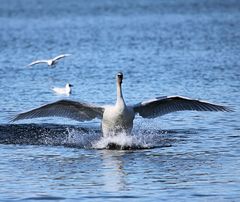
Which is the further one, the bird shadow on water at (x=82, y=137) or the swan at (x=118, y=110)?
the bird shadow on water at (x=82, y=137)

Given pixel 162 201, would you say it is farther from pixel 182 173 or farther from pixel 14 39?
pixel 14 39

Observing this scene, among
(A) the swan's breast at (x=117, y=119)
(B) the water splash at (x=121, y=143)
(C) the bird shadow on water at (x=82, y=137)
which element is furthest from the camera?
(C) the bird shadow on water at (x=82, y=137)

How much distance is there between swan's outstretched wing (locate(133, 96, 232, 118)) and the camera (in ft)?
62.8

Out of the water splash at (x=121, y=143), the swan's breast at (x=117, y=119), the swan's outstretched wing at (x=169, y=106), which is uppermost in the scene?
the swan's outstretched wing at (x=169, y=106)

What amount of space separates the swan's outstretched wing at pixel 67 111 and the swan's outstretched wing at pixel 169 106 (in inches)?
34.8

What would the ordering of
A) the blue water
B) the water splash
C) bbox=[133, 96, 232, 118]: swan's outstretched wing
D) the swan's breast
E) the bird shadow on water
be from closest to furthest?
the blue water → the swan's breast → the water splash → the bird shadow on water → bbox=[133, 96, 232, 118]: swan's outstretched wing

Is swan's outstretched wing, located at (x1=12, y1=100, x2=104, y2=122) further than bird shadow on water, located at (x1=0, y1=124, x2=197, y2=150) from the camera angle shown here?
Yes

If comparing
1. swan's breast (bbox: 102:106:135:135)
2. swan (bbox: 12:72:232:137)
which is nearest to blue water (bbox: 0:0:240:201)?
swan's breast (bbox: 102:106:135:135)

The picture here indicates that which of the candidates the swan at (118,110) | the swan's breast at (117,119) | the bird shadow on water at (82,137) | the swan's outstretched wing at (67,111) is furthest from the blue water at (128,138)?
the swan's outstretched wing at (67,111)

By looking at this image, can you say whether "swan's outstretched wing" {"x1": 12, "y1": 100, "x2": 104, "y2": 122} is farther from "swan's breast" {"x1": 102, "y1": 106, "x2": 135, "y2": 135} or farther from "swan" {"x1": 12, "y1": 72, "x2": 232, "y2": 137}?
"swan's breast" {"x1": 102, "y1": 106, "x2": 135, "y2": 135}

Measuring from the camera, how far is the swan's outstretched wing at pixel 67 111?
62.8ft

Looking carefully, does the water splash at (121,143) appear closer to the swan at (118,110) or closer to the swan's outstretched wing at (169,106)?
the swan at (118,110)

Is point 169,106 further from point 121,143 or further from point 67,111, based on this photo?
point 67,111

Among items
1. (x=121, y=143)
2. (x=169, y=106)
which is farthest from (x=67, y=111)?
(x=169, y=106)
